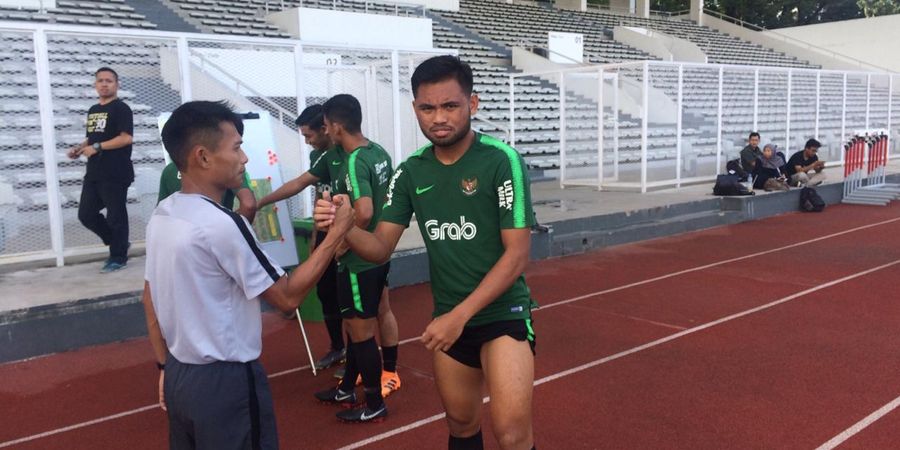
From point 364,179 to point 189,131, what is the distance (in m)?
1.72

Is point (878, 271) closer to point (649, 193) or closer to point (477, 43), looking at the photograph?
point (649, 193)

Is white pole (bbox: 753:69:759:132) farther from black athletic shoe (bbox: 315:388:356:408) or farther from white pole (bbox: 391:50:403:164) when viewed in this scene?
black athletic shoe (bbox: 315:388:356:408)

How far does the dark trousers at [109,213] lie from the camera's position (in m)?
6.59

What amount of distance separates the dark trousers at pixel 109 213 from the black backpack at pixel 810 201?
11823 millimetres

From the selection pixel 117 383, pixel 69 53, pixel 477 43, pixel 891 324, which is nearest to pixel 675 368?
pixel 891 324

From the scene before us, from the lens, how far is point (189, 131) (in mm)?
2084

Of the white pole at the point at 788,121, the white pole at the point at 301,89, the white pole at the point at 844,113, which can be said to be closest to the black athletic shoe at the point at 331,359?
the white pole at the point at 301,89

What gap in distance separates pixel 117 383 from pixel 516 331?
352 cm

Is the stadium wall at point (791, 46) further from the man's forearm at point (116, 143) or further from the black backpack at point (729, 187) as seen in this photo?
the man's forearm at point (116, 143)

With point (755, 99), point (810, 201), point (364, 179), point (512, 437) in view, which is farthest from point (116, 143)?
point (755, 99)

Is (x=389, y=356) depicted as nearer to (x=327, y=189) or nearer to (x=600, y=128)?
(x=327, y=189)

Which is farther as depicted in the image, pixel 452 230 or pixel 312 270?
pixel 452 230

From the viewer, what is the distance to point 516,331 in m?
2.55

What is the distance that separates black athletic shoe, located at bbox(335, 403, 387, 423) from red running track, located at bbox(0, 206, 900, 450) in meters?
0.04
